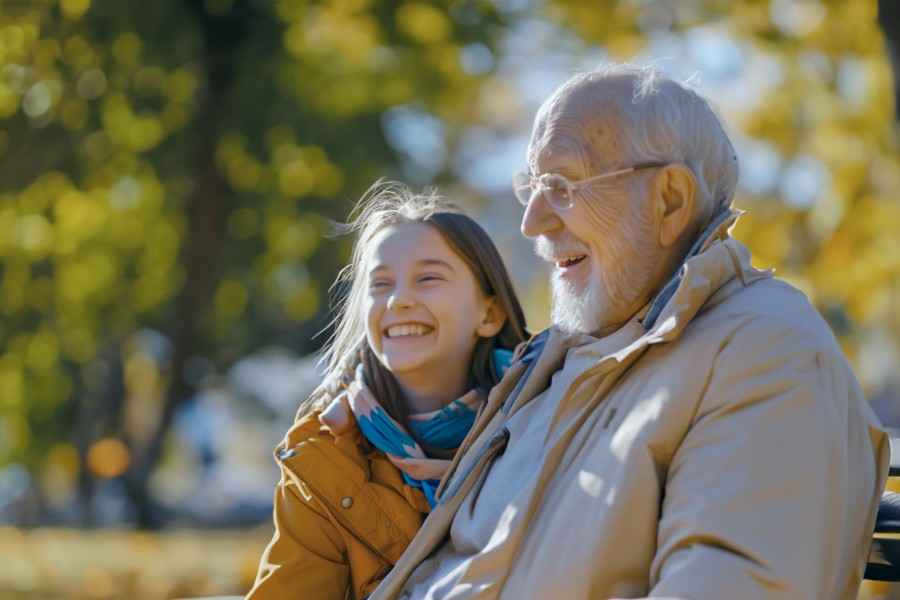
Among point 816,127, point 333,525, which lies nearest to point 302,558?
point 333,525

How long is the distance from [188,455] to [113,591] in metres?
32.8

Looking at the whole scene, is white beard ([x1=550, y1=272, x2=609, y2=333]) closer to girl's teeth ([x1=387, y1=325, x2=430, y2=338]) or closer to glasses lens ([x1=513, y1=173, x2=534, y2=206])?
glasses lens ([x1=513, y1=173, x2=534, y2=206])

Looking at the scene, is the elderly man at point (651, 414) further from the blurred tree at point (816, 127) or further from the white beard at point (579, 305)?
the blurred tree at point (816, 127)

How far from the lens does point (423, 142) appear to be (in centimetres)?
1880

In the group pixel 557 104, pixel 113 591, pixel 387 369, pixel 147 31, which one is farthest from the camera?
pixel 147 31

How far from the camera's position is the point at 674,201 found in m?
2.80

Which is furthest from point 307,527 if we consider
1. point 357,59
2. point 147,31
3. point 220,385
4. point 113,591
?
point 220,385

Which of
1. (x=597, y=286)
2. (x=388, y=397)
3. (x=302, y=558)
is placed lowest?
(x=302, y=558)

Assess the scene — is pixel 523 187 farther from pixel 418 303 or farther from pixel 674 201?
pixel 418 303

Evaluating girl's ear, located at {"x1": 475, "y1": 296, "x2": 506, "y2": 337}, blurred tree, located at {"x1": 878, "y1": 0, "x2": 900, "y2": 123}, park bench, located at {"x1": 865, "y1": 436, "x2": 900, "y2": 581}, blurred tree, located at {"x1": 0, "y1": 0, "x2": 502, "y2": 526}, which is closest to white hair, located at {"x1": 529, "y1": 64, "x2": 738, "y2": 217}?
park bench, located at {"x1": 865, "y1": 436, "x2": 900, "y2": 581}

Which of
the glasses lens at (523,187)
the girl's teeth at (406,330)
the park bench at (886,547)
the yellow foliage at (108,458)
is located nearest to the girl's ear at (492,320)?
the girl's teeth at (406,330)

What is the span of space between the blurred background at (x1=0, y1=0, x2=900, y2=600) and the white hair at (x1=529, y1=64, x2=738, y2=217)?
365 millimetres

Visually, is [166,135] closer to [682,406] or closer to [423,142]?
[423,142]

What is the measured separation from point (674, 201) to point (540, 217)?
0.93 feet
